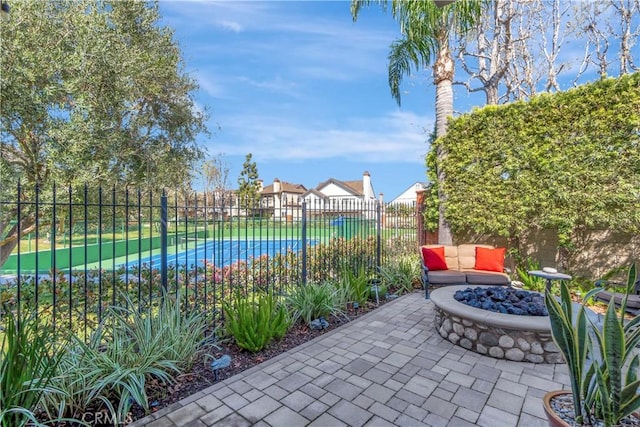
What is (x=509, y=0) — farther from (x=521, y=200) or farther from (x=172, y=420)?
(x=172, y=420)

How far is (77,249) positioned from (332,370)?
1610 cm

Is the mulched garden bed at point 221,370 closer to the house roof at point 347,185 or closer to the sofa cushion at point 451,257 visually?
the sofa cushion at point 451,257

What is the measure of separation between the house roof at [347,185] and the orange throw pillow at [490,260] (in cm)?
3285

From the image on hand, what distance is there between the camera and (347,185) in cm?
4122

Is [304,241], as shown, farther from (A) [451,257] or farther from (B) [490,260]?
(B) [490,260]

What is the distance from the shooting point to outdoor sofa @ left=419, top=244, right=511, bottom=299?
18.2ft

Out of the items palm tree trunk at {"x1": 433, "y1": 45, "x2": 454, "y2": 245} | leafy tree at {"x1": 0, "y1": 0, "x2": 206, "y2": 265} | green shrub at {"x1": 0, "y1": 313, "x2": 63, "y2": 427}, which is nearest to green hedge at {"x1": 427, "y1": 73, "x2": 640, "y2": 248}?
palm tree trunk at {"x1": 433, "y1": 45, "x2": 454, "y2": 245}

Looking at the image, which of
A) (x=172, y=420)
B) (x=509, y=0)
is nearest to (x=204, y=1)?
(x=172, y=420)

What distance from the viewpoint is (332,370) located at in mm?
3068

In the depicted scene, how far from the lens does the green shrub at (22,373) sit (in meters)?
1.90

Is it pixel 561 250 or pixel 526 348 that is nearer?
pixel 526 348

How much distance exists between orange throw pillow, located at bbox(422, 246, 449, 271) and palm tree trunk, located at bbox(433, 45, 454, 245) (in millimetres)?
1493

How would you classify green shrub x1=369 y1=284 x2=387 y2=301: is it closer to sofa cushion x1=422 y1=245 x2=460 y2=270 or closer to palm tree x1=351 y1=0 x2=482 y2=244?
sofa cushion x1=422 y1=245 x2=460 y2=270

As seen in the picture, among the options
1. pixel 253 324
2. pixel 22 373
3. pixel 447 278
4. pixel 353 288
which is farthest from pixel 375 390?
pixel 447 278
